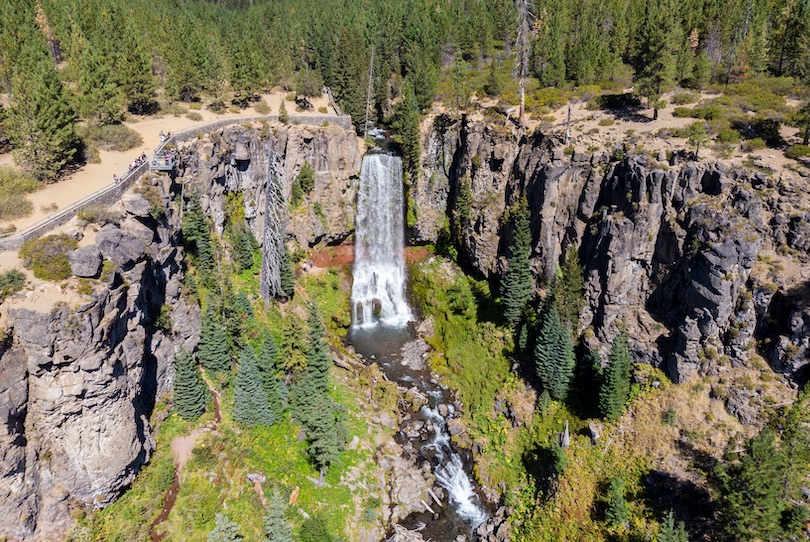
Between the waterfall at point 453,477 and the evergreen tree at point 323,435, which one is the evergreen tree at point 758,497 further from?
the evergreen tree at point 323,435

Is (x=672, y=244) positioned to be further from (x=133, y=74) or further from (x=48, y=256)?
(x=133, y=74)

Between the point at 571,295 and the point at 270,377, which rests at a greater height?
the point at 571,295

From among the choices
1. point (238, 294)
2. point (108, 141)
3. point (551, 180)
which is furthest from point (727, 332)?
point (108, 141)

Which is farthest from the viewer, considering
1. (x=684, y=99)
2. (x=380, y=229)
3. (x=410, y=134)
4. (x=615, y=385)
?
(x=380, y=229)

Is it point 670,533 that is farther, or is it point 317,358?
point 317,358

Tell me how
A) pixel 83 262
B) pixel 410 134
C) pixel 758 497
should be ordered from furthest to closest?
pixel 410 134 → pixel 83 262 → pixel 758 497

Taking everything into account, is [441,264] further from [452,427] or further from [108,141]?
[108,141]

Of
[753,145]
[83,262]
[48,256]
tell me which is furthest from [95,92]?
[753,145]
